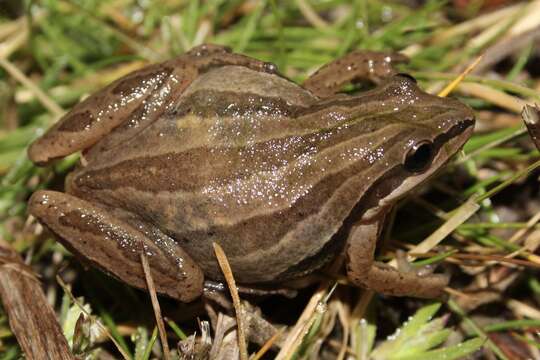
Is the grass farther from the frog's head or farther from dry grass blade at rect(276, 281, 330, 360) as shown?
the frog's head

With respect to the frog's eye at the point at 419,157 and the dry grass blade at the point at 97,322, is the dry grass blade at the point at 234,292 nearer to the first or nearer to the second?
the dry grass blade at the point at 97,322

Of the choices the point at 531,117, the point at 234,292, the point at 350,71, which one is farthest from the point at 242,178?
the point at 531,117

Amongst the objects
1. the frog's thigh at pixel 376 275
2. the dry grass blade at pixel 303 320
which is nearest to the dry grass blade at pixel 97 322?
the dry grass blade at pixel 303 320

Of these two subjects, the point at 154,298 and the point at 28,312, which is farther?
the point at 28,312

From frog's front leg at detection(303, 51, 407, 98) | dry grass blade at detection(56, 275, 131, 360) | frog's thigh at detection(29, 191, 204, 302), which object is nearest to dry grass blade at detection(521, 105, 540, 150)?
frog's front leg at detection(303, 51, 407, 98)

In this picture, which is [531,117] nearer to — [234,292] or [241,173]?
[241,173]
